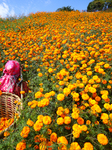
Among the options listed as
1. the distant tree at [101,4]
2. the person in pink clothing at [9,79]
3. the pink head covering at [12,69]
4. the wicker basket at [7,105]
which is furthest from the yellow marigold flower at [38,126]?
the distant tree at [101,4]

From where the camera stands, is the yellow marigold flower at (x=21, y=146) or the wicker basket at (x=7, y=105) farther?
the wicker basket at (x=7, y=105)

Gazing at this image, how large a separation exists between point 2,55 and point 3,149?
7.71 feet

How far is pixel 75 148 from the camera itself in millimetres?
775

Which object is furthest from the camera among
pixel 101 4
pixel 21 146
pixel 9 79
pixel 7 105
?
pixel 101 4

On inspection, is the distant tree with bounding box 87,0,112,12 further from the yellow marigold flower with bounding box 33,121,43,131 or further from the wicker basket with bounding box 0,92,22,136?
the yellow marigold flower with bounding box 33,121,43,131

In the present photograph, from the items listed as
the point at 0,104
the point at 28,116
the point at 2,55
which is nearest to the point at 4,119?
the point at 0,104

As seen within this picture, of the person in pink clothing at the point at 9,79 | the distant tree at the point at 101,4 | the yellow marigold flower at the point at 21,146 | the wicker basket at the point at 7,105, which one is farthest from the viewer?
the distant tree at the point at 101,4

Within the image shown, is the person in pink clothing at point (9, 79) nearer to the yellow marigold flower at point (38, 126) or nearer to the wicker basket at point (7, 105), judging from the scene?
the wicker basket at point (7, 105)

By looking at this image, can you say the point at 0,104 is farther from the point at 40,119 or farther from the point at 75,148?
the point at 75,148

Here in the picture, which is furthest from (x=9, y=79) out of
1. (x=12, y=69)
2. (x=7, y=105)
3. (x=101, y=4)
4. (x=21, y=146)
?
(x=101, y=4)

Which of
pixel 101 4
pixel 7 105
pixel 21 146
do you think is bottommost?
pixel 21 146

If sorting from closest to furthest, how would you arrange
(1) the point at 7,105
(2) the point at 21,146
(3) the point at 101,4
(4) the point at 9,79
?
(2) the point at 21,146
(1) the point at 7,105
(4) the point at 9,79
(3) the point at 101,4

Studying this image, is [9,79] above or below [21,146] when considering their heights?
above

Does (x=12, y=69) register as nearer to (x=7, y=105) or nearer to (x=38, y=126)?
(x=7, y=105)
